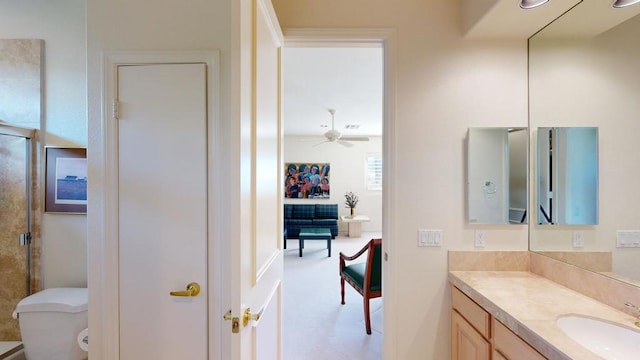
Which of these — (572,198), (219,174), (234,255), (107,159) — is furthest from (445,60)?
(107,159)

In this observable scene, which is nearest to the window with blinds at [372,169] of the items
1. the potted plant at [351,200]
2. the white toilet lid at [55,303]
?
the potted plant at [351,200]

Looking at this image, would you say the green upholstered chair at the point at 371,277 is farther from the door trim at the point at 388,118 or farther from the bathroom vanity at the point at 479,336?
the bathroom vanity at the point at 479,336

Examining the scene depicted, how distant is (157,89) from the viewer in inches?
57.6

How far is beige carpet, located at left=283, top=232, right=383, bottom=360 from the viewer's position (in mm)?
2254

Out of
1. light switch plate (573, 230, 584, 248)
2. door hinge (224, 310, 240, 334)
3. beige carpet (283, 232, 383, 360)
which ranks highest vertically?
light switch plate (573, 230, 584, 248)

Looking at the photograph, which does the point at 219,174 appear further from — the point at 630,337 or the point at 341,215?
the point at 341,215

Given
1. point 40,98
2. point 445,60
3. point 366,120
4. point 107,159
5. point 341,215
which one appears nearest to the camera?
point 107,159

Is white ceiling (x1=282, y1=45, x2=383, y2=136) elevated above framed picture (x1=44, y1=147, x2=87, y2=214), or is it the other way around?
white ceiling (x1=282, y1=45, x2=383, y2=136)

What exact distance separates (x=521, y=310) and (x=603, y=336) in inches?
11.4

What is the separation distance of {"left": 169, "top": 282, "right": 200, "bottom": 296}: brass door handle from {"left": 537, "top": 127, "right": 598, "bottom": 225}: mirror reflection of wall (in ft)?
6.92

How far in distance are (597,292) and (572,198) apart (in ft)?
1.62

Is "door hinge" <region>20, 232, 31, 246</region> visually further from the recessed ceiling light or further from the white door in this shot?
the recessed ceiling light

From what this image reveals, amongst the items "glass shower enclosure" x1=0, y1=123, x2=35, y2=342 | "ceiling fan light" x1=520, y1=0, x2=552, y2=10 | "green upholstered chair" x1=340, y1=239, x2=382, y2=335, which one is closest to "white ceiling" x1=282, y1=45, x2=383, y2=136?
"ceiling fan light" x1=520, y1=0, x2=552, y2=10

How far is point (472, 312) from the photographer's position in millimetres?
1415
